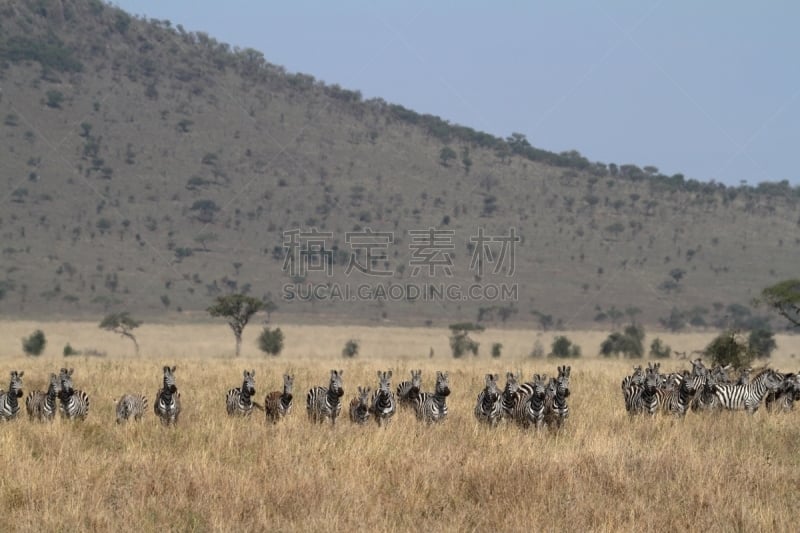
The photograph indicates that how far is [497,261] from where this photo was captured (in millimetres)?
92438

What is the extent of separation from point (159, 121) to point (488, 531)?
114 meters

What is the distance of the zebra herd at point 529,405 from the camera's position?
1536 centimetres

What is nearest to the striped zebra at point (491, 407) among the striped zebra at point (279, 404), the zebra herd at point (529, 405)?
the zebra herd at point (529, 405)

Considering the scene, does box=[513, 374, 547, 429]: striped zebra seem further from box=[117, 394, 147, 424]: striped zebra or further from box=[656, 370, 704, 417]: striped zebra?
box=[117, 394, 147, 424]: striped zebra

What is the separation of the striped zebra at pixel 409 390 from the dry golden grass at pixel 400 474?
889mm

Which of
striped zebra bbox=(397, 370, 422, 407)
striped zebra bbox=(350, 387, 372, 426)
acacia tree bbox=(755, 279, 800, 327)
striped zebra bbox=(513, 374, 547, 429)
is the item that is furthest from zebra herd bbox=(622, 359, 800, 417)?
acacia tree bbox=(755, 279, 800, 327)

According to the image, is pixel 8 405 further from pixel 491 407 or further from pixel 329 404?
pixel 491 407

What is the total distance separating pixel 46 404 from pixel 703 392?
10.5 meters

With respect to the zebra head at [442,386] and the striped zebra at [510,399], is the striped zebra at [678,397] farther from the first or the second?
the zebra head at [442,386]

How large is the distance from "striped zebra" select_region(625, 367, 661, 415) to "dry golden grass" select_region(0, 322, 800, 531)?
0.28 meters

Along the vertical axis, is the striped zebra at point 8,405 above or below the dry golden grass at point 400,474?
above

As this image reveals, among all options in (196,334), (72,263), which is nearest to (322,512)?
(196,334)

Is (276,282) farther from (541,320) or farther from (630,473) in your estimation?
(630,473)

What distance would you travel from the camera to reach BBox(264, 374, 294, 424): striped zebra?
53.0 feet
